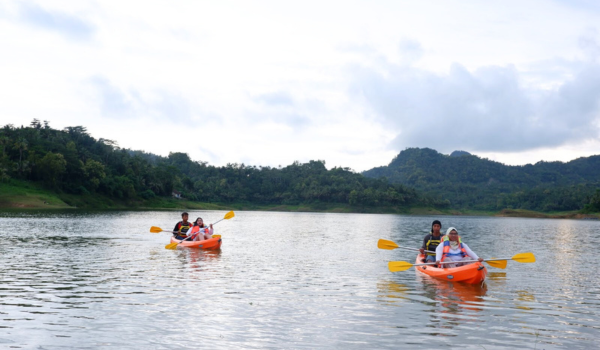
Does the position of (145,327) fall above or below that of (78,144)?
below

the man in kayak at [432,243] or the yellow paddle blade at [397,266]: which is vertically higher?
the man in kayak at [432,243]

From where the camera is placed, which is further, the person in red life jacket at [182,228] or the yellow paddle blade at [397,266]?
the person in red life jacket at [182,228]

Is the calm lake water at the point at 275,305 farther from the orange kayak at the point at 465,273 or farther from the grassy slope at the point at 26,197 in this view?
the grassy slope at the point at 26,197

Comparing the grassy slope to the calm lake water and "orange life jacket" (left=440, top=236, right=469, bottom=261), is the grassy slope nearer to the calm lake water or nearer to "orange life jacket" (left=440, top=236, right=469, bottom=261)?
the calm lake water

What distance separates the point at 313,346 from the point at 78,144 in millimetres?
148767

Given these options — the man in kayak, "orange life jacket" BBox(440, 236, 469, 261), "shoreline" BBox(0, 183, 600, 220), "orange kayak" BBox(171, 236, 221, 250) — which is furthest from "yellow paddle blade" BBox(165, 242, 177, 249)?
"shoreline" BBox(0, 183, 600, 220)

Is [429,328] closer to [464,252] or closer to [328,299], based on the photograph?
[328,299]

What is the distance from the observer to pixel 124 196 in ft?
442

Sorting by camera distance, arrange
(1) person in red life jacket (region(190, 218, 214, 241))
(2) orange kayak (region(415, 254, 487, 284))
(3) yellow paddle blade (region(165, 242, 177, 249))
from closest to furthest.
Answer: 1. (2) orange kayak (region(415, 254, 487, 284))
2. (3) yellow paddle blade (region(165, 242, 177, 249))
3. (1) person in red life jacket (region(190, 218, 214, 241))

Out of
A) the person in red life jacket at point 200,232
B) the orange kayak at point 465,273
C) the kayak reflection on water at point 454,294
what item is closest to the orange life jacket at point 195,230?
the person in red life jacket at point 200,232

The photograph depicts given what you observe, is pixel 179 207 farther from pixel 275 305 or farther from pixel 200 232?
pixel 275 305

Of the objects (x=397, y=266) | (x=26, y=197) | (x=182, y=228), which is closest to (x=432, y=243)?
(x=397, y=266)

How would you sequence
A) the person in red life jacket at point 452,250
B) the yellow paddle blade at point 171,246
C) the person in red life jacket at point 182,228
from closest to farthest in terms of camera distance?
1. the person in red life jacket at point 452,250
2. the yellow paddle blade at point 171,246
3. the person in red life jacket at point 182,228

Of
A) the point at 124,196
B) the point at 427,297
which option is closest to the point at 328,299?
the point at 427,297
